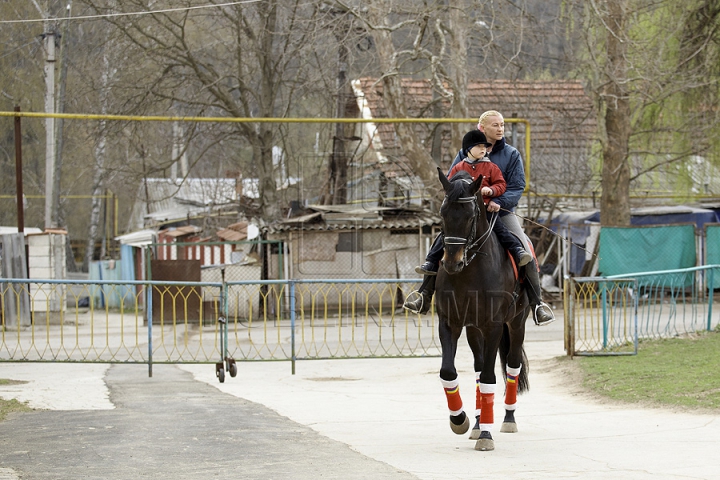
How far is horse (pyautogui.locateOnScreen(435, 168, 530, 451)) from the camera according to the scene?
6.86 meters

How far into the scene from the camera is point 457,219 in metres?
6.84

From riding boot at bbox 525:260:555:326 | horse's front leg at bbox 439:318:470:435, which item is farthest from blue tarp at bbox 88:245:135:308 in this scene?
horse's front leg at bbox 439:318:470:435

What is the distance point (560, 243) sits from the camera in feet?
79.6

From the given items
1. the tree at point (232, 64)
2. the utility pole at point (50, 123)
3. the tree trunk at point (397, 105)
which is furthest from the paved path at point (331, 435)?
the utility pole at point (50, 123)

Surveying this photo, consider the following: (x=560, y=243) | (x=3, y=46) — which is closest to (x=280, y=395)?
(x=560, y=243)

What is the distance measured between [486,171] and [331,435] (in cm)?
248

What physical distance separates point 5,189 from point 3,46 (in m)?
13.7

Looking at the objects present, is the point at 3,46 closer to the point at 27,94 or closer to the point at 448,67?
the point at 27,94

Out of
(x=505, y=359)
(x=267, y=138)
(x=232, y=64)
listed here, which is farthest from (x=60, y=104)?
(x=505, y=359)

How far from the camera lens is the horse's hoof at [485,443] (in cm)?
698

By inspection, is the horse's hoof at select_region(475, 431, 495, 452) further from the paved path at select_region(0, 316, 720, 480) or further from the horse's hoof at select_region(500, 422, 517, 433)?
the horse's hoof at select_region(500, 422, 517, 433)

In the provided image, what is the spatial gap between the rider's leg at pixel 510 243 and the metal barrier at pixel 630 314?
4.98 m

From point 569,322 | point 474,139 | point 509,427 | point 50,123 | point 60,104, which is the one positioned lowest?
point 509,427

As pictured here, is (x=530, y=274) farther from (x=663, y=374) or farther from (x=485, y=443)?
(x=663, y=374)
